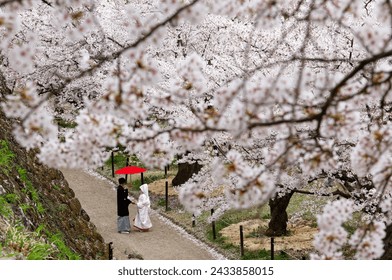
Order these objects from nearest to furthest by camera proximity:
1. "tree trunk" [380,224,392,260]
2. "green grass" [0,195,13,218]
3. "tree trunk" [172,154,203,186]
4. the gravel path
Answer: "green grass" [0,195,13,218]
"tree trunk" [380,224,392,260]
the gravel path
"tree trunk" [172,154,203,186]

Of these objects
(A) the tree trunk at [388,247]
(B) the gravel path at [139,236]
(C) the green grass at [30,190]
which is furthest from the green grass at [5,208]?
(B) the gravel path at [139,236]

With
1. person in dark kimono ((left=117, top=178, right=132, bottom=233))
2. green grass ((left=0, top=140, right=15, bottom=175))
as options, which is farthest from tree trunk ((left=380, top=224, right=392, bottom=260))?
person in dark kimono ((left=117, top=178, right=132, bottom=233))

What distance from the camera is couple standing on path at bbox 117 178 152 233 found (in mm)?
13344

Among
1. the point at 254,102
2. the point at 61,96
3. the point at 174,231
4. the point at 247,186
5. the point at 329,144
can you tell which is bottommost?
the point at 174,231

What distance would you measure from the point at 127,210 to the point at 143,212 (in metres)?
0.53

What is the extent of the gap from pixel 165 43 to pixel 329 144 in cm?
1287

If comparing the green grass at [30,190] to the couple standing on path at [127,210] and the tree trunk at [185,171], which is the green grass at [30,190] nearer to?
the couple standing on path at [127,210]

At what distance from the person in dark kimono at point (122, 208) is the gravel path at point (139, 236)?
167mm

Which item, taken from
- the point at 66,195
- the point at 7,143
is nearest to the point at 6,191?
the point at 7,143

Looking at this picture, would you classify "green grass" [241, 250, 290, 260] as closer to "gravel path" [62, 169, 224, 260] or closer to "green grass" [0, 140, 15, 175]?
"gravel path" [62, 169, 224, 260]

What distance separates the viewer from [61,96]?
61.7 ft

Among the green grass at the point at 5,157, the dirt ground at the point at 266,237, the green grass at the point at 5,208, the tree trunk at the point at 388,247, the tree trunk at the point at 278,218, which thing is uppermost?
the green grass at the point at 5,157

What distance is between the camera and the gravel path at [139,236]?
12488mm
